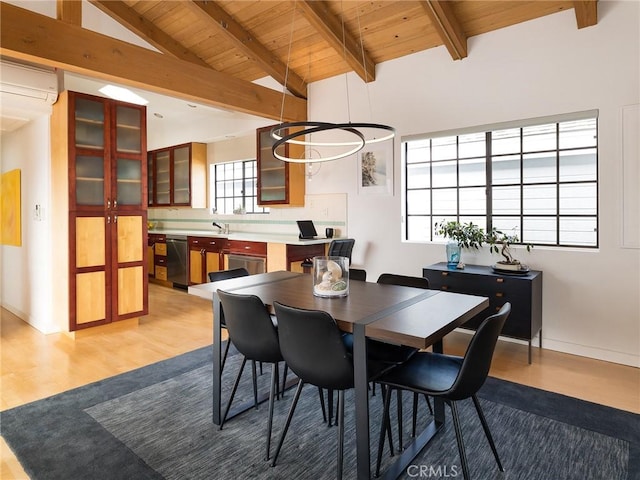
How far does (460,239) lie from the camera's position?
12.8 ft

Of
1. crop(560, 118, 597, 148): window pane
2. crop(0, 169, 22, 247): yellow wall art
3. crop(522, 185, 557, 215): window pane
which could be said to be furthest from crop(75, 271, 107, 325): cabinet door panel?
crop(560, 118, 597, 148): window pane

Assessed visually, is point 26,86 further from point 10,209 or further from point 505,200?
point 505,200

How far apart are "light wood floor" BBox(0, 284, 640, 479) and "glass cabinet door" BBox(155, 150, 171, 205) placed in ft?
10.4

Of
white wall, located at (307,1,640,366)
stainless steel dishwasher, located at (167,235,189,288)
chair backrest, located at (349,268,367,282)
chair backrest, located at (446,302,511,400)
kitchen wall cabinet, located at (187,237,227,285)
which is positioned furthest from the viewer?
stainless steel dishwasher, located at (167,235,189,288)

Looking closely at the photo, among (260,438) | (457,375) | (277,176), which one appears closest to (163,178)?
(277,176)

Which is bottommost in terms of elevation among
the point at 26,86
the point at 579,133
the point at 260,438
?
the point at 260,438

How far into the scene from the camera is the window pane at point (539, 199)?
3.75 metres

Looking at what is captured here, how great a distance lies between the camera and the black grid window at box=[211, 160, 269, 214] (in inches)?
255

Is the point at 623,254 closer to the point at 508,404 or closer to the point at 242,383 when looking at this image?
the point at 508,404

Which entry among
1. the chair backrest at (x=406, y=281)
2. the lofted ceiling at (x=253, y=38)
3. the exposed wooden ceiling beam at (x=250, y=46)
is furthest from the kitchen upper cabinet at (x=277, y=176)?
the chair backrest at (x=406, y=281)

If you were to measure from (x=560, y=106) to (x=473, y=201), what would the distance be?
114 centimetres

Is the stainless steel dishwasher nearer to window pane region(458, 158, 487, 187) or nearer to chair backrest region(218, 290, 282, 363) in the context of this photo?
window pane region(458, 158, 487, 187)

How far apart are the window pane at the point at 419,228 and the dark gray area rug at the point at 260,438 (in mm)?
1989

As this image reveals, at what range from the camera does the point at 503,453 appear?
2105 mm
